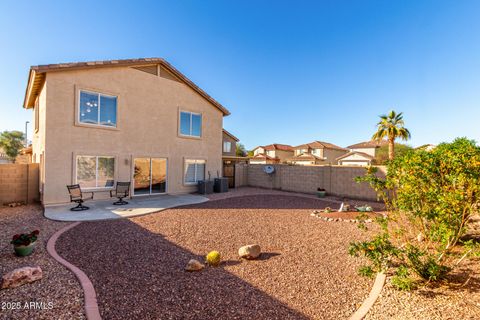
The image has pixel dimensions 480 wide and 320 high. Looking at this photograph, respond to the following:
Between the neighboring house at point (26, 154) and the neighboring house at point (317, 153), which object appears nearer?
the neighboring house at point (26, 154)

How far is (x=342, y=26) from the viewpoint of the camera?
17531 millimetres

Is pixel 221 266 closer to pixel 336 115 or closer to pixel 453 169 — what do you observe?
pixel 453 169

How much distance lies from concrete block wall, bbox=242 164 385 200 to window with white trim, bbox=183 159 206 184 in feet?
20.2

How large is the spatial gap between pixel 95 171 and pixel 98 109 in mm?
3674

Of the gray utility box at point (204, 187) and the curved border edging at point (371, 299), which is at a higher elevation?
the gray utility box at point (204, 187)

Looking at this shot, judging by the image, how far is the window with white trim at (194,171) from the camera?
1650 cm

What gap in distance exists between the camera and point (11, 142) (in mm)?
43375

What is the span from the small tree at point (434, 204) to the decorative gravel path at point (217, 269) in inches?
37.0

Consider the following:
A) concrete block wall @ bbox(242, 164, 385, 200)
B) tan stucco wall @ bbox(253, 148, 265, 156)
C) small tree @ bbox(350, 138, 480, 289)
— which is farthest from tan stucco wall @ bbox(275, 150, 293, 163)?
small tree @ bbox(350, 138, 480, 289)

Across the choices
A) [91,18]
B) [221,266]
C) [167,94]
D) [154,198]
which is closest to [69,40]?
[91,18]

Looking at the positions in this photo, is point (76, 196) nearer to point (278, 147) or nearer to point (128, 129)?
point (128, 129)

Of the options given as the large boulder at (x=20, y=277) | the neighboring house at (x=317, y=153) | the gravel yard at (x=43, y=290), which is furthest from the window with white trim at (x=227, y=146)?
the large boulder at (x=20, y=277)

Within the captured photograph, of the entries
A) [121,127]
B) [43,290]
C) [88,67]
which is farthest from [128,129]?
[43,290]

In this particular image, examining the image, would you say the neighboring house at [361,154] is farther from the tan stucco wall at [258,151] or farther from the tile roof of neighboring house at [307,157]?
the tan stucco wall at [258,151]
